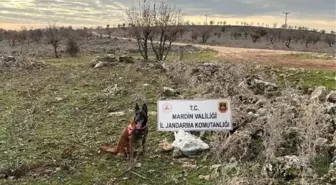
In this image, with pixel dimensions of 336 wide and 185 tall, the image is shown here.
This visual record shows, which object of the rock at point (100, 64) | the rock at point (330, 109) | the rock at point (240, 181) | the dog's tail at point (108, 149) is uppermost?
the rock at point (330, 109)

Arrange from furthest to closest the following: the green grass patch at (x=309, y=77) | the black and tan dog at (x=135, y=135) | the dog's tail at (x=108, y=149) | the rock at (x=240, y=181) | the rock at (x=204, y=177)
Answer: the green grass patch at (x=309, y=77)
the dog's tail at (x=108, y=149)
the black and tan dog at (x=135, y=135)
the rock at (x=204, y=177)
the rock at (x=240, y=181)

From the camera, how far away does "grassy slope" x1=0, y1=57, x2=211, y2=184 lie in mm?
6770

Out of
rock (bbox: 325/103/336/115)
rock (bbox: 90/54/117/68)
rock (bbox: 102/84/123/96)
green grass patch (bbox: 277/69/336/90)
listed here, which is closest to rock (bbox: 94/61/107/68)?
rock (bbox: 90/54/117/68)

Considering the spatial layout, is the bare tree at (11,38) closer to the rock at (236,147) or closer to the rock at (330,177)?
the rock at (236,147)

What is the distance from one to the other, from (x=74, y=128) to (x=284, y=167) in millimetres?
4327

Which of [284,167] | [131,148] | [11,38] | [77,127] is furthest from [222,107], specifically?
[11,38]

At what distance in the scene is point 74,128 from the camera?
917 cm

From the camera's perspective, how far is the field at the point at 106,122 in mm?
6672

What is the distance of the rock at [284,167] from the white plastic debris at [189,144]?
131 cm

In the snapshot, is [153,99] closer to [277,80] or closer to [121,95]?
[121,95]

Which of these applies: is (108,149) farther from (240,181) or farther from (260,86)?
(260,86)

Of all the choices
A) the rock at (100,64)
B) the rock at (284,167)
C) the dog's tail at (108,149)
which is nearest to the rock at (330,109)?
the rock at (284,167)

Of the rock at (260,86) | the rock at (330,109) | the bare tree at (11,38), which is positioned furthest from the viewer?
the bare tree at (11,38)

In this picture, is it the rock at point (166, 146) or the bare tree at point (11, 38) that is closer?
the rock at point (166, 146)
